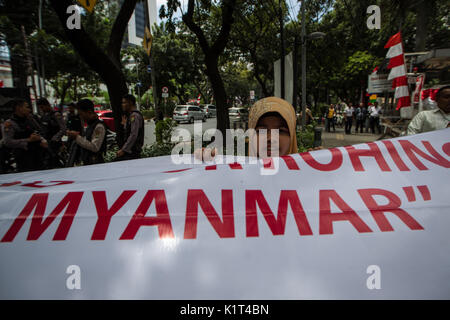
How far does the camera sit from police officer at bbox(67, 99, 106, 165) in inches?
140

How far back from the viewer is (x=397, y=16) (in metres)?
12.6

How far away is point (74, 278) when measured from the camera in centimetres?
136

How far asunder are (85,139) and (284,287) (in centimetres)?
317

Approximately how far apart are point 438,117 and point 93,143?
4228 millimetres

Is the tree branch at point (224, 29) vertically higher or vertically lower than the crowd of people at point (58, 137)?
higher

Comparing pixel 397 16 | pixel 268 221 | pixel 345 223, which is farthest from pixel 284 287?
pixel 397 16

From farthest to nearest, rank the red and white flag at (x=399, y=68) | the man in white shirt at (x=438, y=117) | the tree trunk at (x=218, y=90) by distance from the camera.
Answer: the tree trunk at (x=218, y=90) < the red and white flag at (x=399, y=68) < the man in white shirt at (x=438, y=117)

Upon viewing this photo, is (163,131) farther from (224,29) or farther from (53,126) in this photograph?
(224,29)

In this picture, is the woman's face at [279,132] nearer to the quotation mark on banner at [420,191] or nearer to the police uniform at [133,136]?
the quotation mark on banner at [420,191]

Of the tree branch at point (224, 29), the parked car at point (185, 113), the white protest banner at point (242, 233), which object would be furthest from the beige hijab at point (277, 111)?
the parked car at point (185, 113)

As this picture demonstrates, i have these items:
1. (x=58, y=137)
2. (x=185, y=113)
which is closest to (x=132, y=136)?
(x=58, y=137)

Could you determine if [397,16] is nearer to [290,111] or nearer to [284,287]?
[290,111]

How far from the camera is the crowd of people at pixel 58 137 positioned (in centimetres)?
369

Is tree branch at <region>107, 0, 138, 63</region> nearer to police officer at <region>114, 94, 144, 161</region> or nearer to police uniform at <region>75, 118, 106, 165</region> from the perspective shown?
police officer at <region>114, 94, 144, 161</region>
